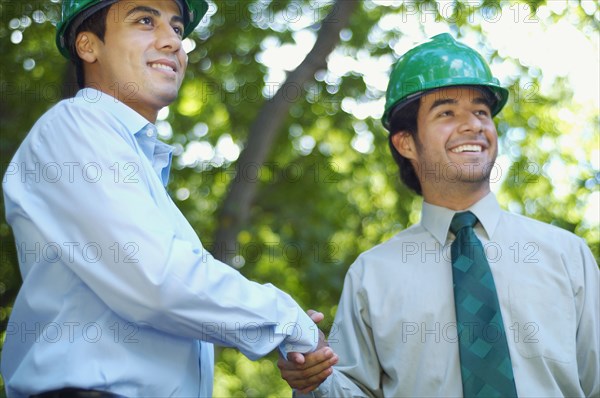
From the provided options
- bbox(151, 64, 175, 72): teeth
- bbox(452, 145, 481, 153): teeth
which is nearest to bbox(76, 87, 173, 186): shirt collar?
bbox(151, 64, 175, 72): teeth

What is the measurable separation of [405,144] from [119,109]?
2011mm

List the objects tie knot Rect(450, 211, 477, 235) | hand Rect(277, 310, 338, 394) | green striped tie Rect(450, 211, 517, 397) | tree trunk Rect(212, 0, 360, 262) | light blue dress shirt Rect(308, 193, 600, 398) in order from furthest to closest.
Answer: tree trunk Rect(212, 0, 360, 262)
tie knot Rect(450, 211, 477, 235)
light blue dress shirt Rect(308, 193, 600, 398)
green striped tie Rect(450, 211, 517, 397)
hand Rect(277, 310, 338, 394)

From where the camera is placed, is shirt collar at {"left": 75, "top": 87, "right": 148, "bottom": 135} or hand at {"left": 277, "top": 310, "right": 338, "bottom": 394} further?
hand at {"left": 277, "top": 310, "right": 338, "bottom": 394}

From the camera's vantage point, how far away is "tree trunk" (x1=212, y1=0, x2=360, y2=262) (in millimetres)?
6574

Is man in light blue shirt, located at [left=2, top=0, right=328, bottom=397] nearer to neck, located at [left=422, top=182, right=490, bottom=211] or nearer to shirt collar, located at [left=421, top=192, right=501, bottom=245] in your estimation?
shirt collar, located at [left=421, top=192, right=501, bottom=245]

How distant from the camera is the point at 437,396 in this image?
407 cm

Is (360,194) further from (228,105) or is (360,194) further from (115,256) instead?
(115,256)

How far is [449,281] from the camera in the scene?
4.34 metres

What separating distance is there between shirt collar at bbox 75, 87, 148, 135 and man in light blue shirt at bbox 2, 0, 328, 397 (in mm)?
45

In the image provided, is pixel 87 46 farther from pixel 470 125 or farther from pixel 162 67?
pixel 470 125

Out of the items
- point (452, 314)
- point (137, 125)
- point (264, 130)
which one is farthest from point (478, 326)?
point (264, 130)

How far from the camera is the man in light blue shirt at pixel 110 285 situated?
276 centimetres

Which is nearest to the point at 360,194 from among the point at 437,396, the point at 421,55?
the point at 421,55

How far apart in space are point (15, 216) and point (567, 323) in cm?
255
